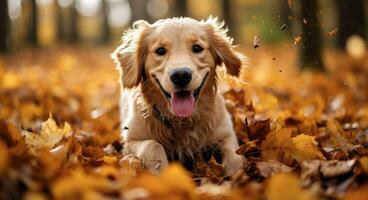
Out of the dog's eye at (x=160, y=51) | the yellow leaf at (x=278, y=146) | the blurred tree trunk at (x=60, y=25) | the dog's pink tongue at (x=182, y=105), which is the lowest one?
the blurred tree trunk at (x=60, y=25)

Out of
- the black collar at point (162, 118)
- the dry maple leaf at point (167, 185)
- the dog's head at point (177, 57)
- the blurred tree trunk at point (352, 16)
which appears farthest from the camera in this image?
the blurred tree trunk at point (352, 16)

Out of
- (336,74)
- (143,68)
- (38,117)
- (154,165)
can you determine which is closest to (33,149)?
(154,165)

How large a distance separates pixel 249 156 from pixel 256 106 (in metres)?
1.63

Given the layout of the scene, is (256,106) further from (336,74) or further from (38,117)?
(336,74)

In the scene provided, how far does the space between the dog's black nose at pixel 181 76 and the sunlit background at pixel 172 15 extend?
212 centimetres

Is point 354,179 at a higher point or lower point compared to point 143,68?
lower

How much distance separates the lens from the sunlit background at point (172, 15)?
14.0m

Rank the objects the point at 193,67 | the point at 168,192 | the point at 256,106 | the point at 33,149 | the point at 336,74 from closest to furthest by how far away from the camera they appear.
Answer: the point at 168,192 → the point at 33,149 → the point at 193,67 → the point at 256,106 → the point at 336,74

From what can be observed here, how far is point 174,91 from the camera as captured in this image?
3.68m

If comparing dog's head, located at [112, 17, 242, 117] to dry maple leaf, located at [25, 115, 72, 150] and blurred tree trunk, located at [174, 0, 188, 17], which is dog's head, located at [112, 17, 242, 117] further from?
blurred tree trunk, located at [174, 0, 188, 17]

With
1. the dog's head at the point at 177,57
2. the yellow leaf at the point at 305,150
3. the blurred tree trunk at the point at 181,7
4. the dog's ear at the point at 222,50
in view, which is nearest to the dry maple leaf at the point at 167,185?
the yellow leaf at the point at 305,150

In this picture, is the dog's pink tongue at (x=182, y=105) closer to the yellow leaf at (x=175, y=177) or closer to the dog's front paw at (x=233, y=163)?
the dog's front paw at (x=233, y=163)

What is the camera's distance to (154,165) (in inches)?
143

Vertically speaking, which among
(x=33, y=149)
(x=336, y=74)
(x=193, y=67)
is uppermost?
(x=193, y=67)
